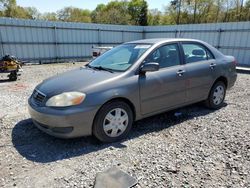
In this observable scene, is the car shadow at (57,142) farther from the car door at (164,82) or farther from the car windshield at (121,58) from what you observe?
the car windshield at (121,58)

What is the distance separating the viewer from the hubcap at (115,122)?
346cm

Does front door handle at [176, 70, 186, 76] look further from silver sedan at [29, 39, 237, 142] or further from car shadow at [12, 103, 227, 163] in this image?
car shadow at [12, 103, 227, 163]

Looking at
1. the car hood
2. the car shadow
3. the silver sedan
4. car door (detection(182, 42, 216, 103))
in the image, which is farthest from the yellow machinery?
car door (detection(182, 42, 216, 103))

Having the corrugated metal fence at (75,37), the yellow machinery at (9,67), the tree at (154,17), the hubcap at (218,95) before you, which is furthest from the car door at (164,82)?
the tree at (154,17)

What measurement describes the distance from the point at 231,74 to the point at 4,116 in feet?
17.0

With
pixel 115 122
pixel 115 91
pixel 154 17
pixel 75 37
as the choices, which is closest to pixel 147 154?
pixel 115 122

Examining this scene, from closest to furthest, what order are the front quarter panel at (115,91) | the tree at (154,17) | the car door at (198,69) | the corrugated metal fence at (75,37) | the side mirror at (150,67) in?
the front quarter panel at (115,91) → the side mirror at (150,67) → the car door at (198,69) → the corrugated metal fence at (75,37) → the tree at (154,17)

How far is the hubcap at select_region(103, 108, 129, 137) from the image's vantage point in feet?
11.3

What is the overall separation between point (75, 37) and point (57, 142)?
1195 cm

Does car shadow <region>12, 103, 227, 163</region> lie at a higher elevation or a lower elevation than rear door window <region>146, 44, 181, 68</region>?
lower

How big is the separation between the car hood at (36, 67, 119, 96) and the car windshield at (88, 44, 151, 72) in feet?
0.84

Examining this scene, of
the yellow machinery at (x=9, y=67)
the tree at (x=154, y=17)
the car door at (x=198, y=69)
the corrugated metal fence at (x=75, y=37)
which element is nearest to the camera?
the car door at (x=198, y=69)

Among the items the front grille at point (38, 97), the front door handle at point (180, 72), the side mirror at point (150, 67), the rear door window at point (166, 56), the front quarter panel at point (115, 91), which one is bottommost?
the front grille at point (38, 97)

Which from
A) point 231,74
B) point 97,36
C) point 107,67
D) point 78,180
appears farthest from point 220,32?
point 78,180
